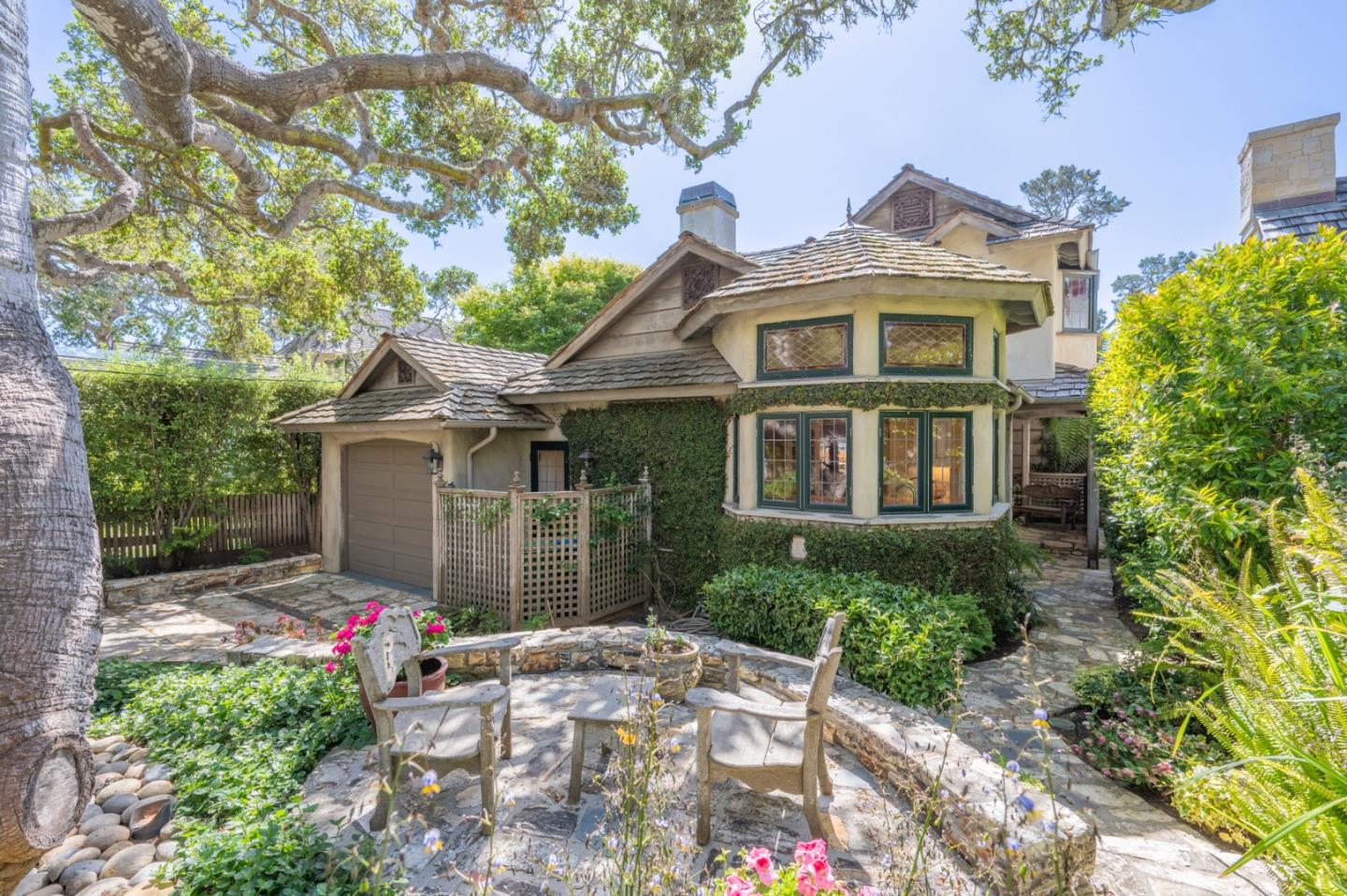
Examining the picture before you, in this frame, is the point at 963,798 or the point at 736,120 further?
the point at 736,120

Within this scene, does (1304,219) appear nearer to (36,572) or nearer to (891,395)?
(891,395)

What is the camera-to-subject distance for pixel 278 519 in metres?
11.6

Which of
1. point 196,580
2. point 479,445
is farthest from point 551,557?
point 196,580

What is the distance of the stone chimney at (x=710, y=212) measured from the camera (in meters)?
10.9

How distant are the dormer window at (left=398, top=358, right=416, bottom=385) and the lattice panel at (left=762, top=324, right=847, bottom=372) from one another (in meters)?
6.93

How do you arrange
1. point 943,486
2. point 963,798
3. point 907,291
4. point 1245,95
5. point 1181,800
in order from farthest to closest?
point 1245,95 → point 943,486 → point 907,291 → point 1181,800 → point 963,798

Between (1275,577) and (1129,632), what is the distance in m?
3.84

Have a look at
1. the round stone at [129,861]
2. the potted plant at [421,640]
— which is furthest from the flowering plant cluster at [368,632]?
the round stone at [129,861]

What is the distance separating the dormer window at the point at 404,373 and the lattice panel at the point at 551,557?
4656 millimetres

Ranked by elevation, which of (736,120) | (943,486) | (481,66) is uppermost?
(736,120)

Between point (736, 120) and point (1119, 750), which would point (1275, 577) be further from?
point (736, 120)

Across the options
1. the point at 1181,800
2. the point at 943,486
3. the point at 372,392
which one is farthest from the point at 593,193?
the point at 1181,800

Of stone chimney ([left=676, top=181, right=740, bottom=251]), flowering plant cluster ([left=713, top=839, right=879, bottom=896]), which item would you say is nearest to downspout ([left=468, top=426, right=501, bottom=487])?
stone chimney ([left=676, top=181, right=740, bottom=251])

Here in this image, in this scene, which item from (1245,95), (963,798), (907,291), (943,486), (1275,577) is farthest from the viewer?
(1245,95)
